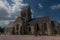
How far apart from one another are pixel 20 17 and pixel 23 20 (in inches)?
50.4

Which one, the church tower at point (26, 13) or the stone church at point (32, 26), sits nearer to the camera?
the stone church at point (32, 26)

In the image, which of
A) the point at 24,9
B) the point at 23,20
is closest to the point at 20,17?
the point at 23,20

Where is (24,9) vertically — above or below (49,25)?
above

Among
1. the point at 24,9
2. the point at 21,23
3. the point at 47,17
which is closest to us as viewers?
the point at 47,17

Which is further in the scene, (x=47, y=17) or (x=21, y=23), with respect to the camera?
(x=21, y=23)

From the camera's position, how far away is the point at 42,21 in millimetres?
37219

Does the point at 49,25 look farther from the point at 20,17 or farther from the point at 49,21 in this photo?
the point at 20,17

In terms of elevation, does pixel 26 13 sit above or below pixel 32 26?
above

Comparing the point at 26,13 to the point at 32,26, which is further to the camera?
the point at 26,13

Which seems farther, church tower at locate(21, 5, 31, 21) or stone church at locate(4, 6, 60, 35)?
church tower at locate(21, 5, 31, 21)

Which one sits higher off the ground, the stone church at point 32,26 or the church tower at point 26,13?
the church tower at point 26,13

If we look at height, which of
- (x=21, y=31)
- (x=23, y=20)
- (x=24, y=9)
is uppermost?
(x=24, y=9)

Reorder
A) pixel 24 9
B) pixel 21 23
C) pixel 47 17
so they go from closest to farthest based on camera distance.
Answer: pixel 47 17 < pixel 21 23 < pixel 24 9

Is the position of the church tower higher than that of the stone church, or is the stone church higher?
the church tower
